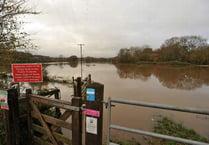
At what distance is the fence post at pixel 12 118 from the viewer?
2.07m

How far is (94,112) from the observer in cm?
133

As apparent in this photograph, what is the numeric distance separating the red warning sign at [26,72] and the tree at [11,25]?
130cm

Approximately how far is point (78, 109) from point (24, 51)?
324 centimetres

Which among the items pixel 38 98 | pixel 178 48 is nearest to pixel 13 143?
pixel 38 98

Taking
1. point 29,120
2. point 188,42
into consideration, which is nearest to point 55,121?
point 29,120

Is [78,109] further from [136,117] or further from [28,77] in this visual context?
[136,117]

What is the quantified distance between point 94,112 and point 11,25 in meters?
3.64

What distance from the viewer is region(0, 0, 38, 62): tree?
3223 millimetres

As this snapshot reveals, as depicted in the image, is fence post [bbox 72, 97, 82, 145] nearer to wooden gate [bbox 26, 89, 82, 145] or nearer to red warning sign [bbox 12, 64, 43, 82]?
wooden gate [bbox 26, 89, 82, 145]

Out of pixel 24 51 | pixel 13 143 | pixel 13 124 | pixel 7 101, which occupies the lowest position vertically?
pixel 13 143

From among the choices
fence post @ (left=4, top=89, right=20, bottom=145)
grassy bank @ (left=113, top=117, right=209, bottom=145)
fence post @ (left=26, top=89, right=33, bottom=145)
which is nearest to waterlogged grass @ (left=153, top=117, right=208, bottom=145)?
grassy bank @ (left=113, top=117, right=209, bottom=145)

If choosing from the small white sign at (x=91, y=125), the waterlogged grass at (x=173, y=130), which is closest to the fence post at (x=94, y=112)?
the small white sign at (x=91, y=125)

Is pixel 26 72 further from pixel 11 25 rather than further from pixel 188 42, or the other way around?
pixel 188 42

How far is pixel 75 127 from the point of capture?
168cm
